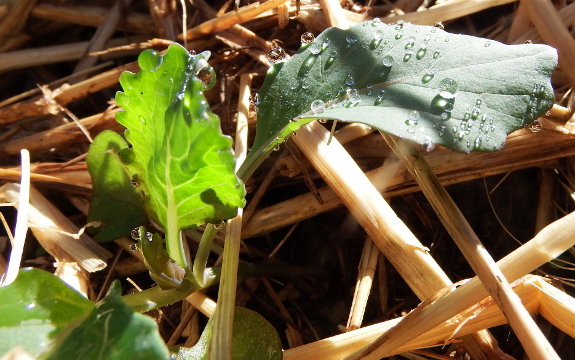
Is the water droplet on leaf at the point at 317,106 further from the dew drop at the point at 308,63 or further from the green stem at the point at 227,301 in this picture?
the green stem at the point at 227,301

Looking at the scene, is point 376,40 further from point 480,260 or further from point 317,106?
point 480,260

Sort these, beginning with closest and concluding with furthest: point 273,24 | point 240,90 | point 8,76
→ point 240,90 → point 273,24 → point 8,76

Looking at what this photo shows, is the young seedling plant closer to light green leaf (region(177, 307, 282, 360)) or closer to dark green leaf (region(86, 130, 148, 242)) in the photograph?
light green leaf (region(177, 307, 282, 360))

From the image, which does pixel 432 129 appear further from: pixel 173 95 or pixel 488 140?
pixel 173 95

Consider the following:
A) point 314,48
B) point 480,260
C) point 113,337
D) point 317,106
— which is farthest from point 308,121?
point 113,337

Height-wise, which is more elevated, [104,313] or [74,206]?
[104,313]

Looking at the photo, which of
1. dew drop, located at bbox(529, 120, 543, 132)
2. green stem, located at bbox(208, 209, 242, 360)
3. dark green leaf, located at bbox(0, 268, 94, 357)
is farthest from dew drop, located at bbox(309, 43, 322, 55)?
dark green leaf, located at bbox(0, 268, 94, 357)

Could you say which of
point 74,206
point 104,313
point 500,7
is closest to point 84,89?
point 74,206

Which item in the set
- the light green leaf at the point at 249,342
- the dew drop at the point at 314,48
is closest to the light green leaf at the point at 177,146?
the light green leaf at the point at 249,342
